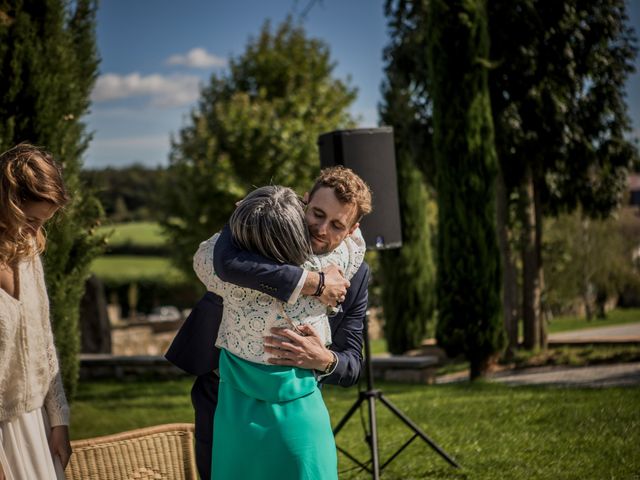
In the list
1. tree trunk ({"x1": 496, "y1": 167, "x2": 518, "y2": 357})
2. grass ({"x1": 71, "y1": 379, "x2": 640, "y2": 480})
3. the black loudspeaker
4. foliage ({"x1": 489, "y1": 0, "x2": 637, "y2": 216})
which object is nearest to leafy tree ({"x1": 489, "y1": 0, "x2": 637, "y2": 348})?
foliage ({"x1": 489, "y1": 0, "x2": 637, "y2": 216})

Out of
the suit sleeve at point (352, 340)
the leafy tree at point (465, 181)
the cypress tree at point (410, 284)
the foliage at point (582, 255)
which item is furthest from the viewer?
the foliage at point (582, 255)

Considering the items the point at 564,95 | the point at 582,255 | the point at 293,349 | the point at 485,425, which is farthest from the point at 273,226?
the point at 582,255

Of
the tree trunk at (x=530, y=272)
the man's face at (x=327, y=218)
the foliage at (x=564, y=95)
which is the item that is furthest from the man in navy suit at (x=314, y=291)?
the tree trunk at (x=530, y=272)

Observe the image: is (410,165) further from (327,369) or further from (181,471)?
(327,369)

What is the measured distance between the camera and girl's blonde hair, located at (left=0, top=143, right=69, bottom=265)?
2.06 m

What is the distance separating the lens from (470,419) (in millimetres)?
6031

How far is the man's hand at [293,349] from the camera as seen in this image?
2.09 m

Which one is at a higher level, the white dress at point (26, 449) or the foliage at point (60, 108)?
the foliage at point (60, 108)

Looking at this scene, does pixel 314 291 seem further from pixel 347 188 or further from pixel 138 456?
pixel 138 456

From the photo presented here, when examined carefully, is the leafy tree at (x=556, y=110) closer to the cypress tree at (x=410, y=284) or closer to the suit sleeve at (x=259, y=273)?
the cypress tree at (x=410, y=284)

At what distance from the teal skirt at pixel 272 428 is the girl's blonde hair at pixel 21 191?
0.68 m

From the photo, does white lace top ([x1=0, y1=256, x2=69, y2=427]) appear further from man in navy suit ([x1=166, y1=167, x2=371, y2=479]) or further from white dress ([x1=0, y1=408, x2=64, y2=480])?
man in navy suit ([x1=166, y1=167, x2=371, y2=479])

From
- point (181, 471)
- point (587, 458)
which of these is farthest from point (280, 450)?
point (587, 458)

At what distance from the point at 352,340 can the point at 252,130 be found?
53.3ft
